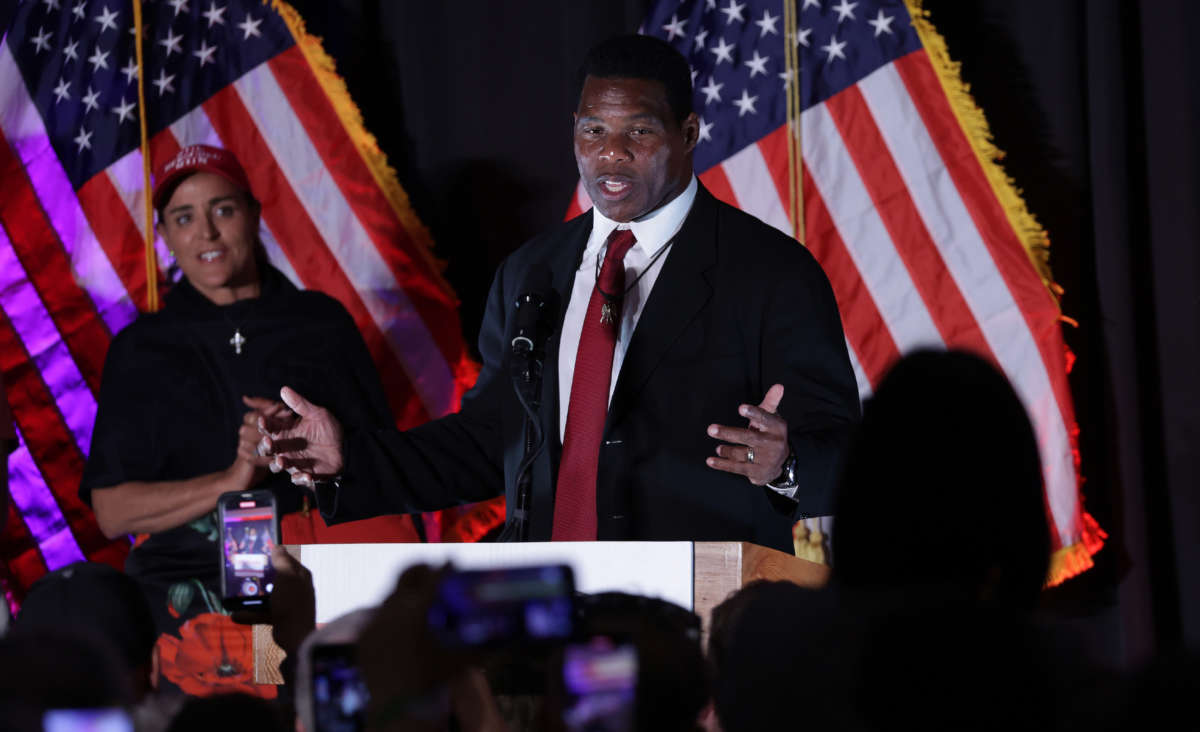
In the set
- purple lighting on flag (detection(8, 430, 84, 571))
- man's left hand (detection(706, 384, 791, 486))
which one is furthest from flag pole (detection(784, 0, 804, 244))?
purple lighting on flag (detection(8, 430, 84, 571))

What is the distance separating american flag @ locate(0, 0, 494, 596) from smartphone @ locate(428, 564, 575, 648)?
3.04 m

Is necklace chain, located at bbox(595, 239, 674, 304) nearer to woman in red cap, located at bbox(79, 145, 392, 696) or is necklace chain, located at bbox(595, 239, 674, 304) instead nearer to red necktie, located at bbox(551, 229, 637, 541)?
red necktie, located at bbox(551, 229, 637, 541)

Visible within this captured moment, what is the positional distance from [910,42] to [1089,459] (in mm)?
1338

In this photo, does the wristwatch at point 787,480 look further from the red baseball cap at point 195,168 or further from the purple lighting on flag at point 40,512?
the purple lighting on flag at point 40,512

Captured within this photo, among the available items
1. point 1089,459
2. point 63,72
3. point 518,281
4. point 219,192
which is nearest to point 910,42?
point 1089,459

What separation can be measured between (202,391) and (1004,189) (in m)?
2.46

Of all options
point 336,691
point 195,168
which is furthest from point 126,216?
point 336,691

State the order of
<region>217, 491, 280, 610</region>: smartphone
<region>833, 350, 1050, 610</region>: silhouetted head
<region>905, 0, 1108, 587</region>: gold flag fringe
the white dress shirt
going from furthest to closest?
<region>905, 0, 1108, 587</region>: gold flag fringe
the white dress shirt
<region>217, 491, 280, 610</region>: smartphone
<region>833, 350, 1050, 610</region>: silhouetted head

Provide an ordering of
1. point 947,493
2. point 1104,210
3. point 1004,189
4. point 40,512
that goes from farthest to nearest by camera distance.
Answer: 1. point 40,512
2. point 1004,189
3. point 1104,210
4. point 947,493

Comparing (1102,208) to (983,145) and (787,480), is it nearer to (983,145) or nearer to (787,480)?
(983,145)

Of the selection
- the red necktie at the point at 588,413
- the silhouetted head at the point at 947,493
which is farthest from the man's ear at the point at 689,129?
the silhouetted head at the point at 947,493

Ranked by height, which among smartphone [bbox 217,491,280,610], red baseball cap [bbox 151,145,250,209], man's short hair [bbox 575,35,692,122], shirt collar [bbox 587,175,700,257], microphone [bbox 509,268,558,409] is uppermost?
man's short hair [bbox 575,35,692,122]

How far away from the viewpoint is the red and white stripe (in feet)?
11.7

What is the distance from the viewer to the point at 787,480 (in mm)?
2162
